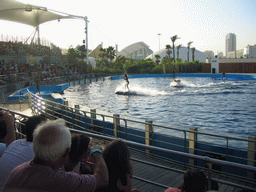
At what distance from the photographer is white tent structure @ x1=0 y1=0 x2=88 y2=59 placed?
32.1m

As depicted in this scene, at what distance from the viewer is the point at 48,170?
1.64 m

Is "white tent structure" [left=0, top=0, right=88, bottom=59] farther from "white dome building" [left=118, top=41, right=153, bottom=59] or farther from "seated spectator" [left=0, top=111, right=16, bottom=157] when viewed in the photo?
"white dome building" [left=118, top=41, right=153, bottom=59]

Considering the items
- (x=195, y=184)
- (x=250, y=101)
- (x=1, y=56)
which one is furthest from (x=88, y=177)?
(x=1, y=56)

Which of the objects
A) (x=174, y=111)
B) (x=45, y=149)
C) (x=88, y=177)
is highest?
(x=45, y=149)

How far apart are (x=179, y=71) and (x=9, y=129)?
187ft

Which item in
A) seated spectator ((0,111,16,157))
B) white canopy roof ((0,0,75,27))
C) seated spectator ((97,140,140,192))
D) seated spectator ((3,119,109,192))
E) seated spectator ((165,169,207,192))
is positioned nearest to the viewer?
seated spectator ((3,119,109,192))

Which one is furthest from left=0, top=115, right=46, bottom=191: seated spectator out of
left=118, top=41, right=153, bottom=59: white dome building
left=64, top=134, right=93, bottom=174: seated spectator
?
left=118, top=41, right=153, bottom=59: white dome building

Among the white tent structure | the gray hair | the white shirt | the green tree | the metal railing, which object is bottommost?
the metal railing

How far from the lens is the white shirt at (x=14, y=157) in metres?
2.14

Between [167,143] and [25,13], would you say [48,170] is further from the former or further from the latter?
[25,13]

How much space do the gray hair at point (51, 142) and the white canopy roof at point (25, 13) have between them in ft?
109

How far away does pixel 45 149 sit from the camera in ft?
5.47

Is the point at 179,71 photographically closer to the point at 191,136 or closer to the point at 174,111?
the point at 174,111

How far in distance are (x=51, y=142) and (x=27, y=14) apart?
42.9m
